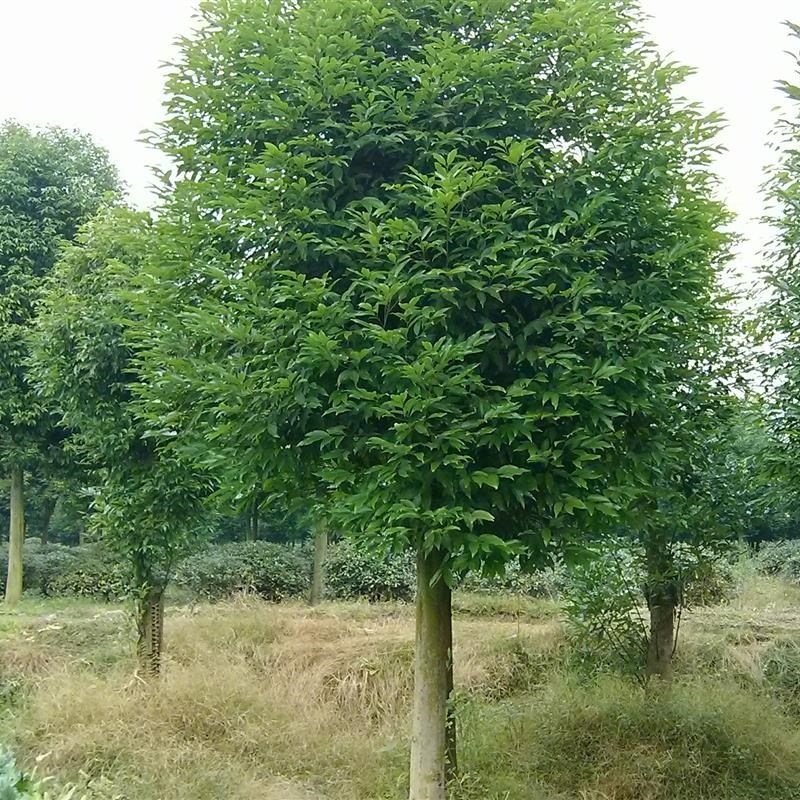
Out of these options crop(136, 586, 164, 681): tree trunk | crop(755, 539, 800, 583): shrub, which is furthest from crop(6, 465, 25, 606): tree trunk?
crop(755, 539, 800, 583): shrub

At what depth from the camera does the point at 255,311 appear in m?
4.28

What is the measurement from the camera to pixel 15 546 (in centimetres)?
1171

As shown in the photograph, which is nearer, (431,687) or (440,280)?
(440,280)

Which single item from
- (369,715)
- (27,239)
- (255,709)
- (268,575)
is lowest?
(369,715)

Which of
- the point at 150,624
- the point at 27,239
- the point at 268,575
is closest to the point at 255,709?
the point at 150,624

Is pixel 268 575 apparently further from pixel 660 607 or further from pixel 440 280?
pixel 440 280

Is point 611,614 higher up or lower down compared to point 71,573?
higher up

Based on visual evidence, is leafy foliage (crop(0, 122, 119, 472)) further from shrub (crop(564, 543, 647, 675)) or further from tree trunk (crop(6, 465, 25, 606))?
shrub (crop(564, 543, 647, 675))

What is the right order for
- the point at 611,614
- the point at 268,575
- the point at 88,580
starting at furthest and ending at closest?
1. the point at 88,580
2. the point at 268,575
3. the point at 611,614

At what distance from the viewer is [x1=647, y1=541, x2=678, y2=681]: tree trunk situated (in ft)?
22.1

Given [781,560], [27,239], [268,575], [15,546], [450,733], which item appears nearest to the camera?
[450,733]

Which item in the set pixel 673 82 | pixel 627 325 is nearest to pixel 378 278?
pixel 627 325

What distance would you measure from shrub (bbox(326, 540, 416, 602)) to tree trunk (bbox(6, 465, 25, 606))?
4.68 m

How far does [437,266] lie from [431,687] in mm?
2569
